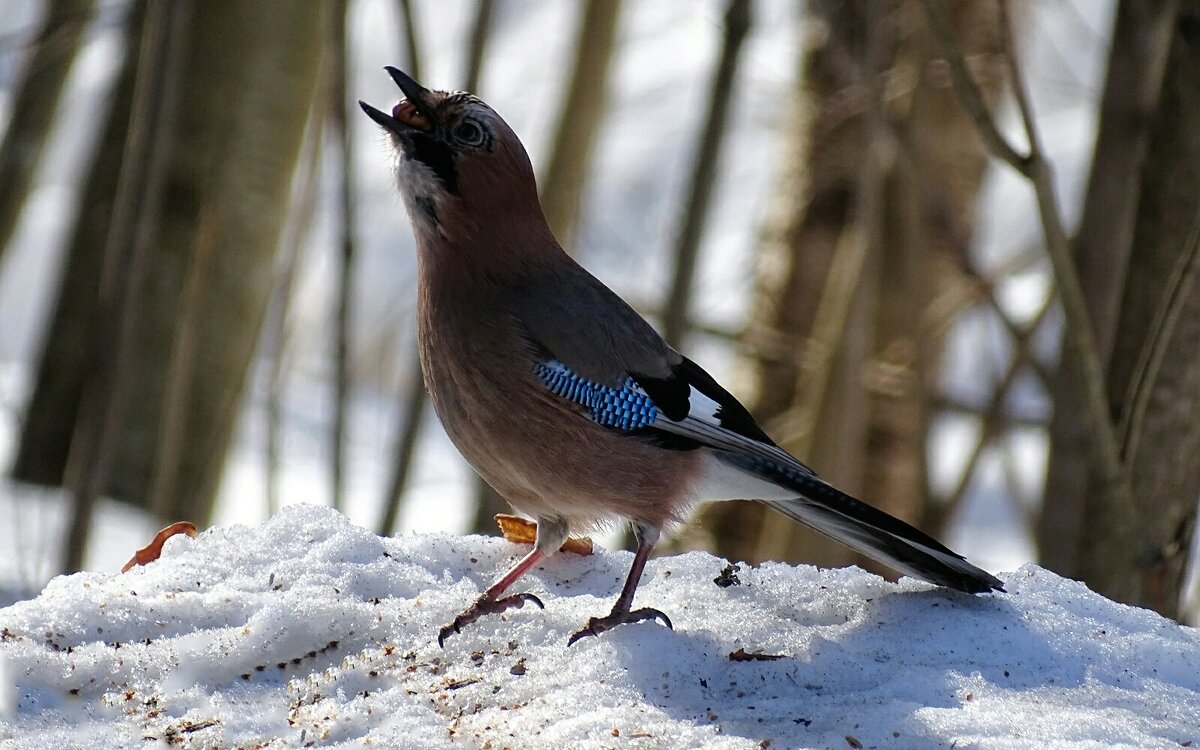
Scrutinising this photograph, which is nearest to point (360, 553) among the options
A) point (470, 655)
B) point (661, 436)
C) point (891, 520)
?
point (470, 655)

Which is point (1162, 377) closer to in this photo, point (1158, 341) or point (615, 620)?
point (1158, 341)

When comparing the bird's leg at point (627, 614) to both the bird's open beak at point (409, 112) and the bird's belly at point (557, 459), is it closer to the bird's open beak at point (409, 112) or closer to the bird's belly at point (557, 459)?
the bird's belly at point (557, 459)

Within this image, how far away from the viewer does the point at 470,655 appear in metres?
2.60

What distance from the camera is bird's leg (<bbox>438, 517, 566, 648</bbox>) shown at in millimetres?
2676

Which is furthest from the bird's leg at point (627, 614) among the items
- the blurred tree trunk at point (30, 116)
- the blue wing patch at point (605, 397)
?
the blurred tree trunk at point (30, 116)

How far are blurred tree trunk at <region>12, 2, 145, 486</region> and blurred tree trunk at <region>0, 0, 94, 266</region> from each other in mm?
207

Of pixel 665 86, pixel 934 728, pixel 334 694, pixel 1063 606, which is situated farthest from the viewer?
pixel 665 86

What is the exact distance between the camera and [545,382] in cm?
294

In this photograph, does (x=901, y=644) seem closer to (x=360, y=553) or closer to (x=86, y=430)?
(x=360, y=553)

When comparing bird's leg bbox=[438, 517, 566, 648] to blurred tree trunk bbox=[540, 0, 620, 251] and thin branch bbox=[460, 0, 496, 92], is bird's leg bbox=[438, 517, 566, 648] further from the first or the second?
blurred tree trunk bbox=[540, 0, 620, 251]

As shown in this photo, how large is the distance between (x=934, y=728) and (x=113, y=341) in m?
2.50

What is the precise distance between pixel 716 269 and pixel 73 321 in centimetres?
565

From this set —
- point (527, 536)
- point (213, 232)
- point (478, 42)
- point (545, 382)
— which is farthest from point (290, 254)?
point (545, 382)

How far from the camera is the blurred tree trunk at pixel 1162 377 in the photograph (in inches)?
125
